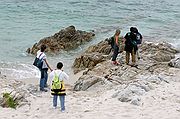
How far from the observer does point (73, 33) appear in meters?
28.6

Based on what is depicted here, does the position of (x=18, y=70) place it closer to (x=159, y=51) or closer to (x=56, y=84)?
(x=159, y=51)

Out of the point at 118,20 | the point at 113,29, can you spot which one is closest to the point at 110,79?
the point at 113,29

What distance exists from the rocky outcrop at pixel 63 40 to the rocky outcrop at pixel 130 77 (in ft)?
19.3

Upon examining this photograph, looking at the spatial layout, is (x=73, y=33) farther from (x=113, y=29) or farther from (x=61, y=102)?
(x=61, y=102)

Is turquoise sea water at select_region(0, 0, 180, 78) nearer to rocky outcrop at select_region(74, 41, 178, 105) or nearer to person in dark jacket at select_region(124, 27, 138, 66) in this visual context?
rocky outcrop at select_region(74, 41, 178, 105)

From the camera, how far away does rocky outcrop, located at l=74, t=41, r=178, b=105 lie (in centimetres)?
1441

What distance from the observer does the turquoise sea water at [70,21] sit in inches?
966

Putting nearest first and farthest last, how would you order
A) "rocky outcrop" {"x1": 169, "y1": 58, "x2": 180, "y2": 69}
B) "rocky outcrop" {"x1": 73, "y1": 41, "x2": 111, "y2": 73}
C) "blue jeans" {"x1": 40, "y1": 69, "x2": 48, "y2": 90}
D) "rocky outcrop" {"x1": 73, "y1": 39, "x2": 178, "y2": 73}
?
1. "blue jeans" {"x1": 40, "y1": 69, "x2": 48, "y2": 90}
2. "rocky outcrop" {"x1": 169, "y1": 58, "x2": 180, "y2": 69}
3. "rocky outcrop" {"x1": 73, "y1": 39, "x2": 178, "y2": 73}
4. "rocky outcrop" {"x1": 73, "y1": 41, "x2": 111, "y2": 73}

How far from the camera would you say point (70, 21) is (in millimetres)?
35656

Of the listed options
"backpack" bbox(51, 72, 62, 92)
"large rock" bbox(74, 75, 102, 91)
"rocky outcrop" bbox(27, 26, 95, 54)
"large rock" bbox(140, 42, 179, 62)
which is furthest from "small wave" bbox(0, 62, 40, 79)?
"backpack" bbox(51, 72, 62, 92)

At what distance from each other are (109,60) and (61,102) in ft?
23.6

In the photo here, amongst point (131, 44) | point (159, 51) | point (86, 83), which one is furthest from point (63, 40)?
point (86, 83)

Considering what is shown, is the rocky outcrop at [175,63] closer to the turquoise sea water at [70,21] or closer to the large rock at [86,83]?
the large rock at [86,83]

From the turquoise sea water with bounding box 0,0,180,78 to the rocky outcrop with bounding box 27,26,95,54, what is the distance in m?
0.48
